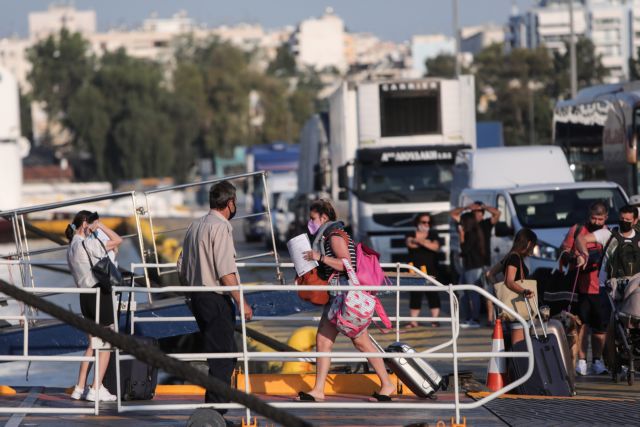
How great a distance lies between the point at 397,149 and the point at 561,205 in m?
8.34

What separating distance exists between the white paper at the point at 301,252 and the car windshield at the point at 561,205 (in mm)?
9268

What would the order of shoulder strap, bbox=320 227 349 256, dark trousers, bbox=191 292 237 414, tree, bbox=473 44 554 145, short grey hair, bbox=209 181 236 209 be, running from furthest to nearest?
tree, bbox=473 44 554 145 → shoulder strap, bbox=320 227 349 256 → short grey hair, bbox=209 181 236 209 → dark trousers, bbox=191 292 237 414

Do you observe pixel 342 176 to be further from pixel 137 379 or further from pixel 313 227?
pixel 137 379

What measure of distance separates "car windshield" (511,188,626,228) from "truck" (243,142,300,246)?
21002 mm

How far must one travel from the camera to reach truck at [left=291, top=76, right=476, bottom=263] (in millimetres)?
27422

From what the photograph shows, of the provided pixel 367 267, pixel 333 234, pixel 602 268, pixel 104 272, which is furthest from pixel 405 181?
pixel 333 234

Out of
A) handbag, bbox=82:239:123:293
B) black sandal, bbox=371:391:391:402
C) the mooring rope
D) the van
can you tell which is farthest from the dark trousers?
the van

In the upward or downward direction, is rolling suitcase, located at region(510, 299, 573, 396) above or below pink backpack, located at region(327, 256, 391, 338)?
below

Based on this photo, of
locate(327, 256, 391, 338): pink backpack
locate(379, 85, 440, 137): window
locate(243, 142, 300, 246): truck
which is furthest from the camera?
locate(243, 142, 300, 246): truck

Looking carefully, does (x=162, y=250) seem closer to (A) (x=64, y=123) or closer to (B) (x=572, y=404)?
(B) (x=572, y=404)

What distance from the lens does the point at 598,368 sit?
511 inches

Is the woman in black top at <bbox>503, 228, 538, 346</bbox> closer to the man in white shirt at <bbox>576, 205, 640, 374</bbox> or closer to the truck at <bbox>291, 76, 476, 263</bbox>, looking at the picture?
the man in white shirt at <bbox>576, 205, 640, 374</bbox>

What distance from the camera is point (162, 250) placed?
3456 cm

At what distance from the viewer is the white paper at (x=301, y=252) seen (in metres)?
10.4
